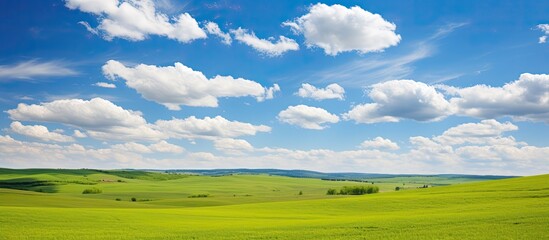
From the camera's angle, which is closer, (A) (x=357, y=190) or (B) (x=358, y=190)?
(A) (x=357, y=190)

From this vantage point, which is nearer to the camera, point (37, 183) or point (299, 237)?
point (299, 237)

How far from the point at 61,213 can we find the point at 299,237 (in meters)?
24.1

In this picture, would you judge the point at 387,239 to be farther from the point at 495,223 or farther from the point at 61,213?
the point at 61,213

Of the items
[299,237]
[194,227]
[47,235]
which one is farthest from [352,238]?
[47,235]

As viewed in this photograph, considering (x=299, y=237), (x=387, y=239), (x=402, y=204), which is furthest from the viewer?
(x=402, y=204)

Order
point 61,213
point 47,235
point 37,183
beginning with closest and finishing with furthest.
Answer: point 47,235 → point 61,213 → point 37,183

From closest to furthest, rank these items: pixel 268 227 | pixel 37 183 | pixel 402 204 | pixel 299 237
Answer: pixel 299 237 → pixel 268 227 → pixel 402 204 → pixel 37 183

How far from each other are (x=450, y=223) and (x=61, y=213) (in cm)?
3259

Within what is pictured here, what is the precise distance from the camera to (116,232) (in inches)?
1225

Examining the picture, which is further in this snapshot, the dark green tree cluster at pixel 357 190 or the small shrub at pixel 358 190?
the small shrub at pixel 358 190

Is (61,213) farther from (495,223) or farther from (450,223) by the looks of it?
(495,223)

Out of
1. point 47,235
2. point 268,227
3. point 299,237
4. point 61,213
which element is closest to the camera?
point 299,237

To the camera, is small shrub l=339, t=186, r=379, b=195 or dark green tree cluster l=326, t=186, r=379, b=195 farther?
small shrub l=339, t=186, r=379, b=195

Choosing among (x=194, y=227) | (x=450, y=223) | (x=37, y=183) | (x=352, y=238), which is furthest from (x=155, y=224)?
(x=37, y=183)
